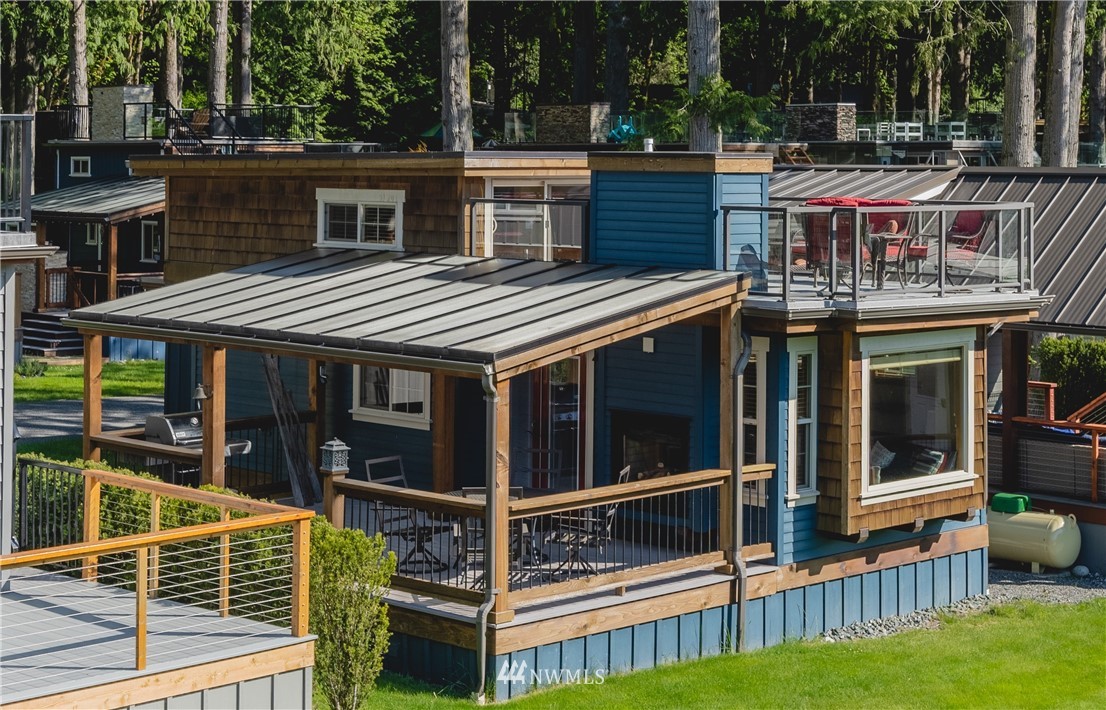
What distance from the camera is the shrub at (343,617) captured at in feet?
38.3

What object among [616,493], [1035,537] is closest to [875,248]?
[616,493]

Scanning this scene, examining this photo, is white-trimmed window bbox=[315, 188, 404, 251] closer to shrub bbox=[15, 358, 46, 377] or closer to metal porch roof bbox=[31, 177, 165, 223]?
shrub bbox=[15, 358, 46, 377]

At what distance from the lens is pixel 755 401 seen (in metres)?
15.6

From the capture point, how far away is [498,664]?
1299cm

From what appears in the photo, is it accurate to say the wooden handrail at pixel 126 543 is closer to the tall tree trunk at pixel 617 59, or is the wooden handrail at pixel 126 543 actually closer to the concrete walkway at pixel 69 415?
the concrete walkway at pixel 69 415

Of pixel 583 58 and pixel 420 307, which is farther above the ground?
pixel 583 58

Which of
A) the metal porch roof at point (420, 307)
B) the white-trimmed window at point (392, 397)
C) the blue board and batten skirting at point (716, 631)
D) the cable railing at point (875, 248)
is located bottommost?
the blue board and batten skirting at point (716, 631)

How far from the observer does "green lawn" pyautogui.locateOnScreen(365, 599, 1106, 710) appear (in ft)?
42.8

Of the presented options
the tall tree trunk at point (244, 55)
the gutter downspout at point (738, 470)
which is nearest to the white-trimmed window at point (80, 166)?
the tall tree trunk at point (244, 55)

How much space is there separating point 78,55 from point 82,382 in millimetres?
13965

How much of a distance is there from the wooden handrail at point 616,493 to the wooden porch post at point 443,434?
354 centimetres

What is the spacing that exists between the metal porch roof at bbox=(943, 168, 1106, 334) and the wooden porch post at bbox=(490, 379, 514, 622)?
839 centimetres

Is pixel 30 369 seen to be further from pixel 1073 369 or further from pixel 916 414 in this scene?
pixel 916 414

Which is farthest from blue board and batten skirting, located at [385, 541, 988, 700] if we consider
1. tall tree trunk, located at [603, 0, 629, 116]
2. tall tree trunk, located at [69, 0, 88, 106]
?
tall tree trunk, located at [603, 0, 629, 116]
